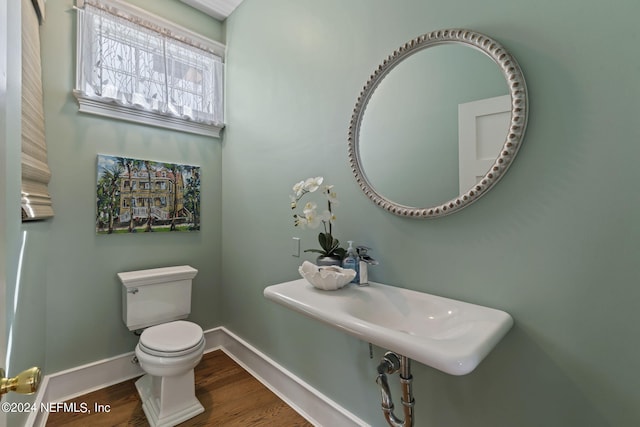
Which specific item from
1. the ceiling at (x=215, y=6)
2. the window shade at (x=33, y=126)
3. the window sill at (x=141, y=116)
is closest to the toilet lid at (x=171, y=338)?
the window shade at (x=33, y=126)

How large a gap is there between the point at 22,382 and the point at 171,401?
1.39m

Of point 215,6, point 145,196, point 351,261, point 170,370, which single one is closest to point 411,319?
point 351,261

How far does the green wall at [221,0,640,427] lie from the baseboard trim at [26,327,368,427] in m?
0.10

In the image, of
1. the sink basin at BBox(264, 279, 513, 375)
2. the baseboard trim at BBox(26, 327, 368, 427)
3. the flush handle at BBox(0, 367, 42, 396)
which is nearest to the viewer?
the flush handle at BBox(0, 367, 42, 396)

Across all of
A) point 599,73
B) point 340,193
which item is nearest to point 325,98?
point 340,193

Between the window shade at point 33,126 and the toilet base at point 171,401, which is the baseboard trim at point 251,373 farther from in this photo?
the window shade at point 33,126

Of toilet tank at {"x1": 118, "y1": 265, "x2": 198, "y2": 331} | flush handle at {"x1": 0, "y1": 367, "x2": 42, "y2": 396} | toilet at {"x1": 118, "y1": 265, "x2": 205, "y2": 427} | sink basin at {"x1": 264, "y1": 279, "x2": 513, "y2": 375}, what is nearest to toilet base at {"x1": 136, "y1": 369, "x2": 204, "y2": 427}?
toilet at {"x1": 118, "y1": 265, "x2": 205, "y2": 427}

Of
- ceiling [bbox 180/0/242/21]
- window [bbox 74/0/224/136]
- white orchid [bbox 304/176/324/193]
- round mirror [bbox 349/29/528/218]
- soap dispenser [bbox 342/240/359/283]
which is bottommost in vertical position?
soap dispenser [bbox 342/240/359/283]

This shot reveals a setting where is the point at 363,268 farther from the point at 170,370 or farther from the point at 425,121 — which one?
the point at 170,370

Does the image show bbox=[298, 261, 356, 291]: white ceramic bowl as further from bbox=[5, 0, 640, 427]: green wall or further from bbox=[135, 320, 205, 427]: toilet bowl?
bbox=[135, 320, 205, 427]: toilet bowl

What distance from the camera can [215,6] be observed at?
2365 mm

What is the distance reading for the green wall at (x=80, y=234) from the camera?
1.80 m

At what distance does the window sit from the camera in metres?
1.88

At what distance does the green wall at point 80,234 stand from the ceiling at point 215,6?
0.16 meters
